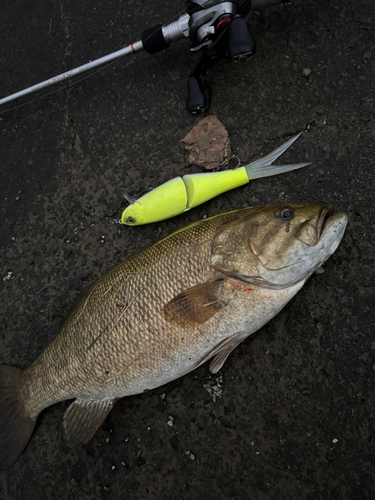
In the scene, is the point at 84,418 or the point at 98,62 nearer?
the point at 84,418

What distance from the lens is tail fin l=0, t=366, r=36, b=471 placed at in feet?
8.24

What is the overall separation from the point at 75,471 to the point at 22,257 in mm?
1614

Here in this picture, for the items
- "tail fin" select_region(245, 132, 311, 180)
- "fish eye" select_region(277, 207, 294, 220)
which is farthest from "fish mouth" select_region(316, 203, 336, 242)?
"tail fin" select_region(245, 132, 311, 180)

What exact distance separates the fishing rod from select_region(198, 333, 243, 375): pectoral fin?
156 centimetres

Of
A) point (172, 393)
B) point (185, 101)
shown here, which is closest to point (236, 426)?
point (172, 393)

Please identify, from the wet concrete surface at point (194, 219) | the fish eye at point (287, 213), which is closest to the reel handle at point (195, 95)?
the wet concrete surface at point (194, 219)

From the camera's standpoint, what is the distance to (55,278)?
2783 millimetres

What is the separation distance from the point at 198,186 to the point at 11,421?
207 centimetres

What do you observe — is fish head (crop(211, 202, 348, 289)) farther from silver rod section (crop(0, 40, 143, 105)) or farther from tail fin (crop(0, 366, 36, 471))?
tail fin (crop(0, 366, 36, 471))

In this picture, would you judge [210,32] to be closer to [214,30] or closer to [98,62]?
[214,30]

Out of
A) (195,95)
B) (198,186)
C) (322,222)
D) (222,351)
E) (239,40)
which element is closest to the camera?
(322,222)

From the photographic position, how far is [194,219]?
2.56 meters

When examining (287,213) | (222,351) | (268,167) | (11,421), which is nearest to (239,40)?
(268,167)

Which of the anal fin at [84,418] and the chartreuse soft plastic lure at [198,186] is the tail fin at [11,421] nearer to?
the anal fin at [84,418]
